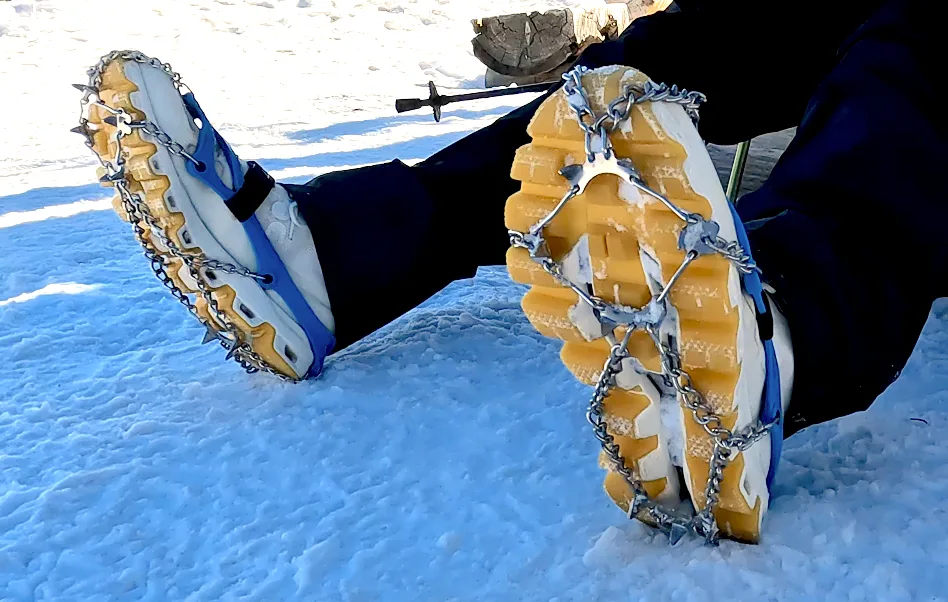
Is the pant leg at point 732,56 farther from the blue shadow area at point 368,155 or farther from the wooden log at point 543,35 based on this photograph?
the wooden log at point 543,35

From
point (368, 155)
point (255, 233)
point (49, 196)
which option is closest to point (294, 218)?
point (255, 233)

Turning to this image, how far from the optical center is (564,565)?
0.56m

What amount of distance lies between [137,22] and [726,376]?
3.38 m

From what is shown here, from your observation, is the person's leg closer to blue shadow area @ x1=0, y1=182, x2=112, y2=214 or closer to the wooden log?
blue shadow area @ x1=0, y1=182, x2=112, y2=214

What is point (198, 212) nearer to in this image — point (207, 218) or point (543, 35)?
point (207, 218)

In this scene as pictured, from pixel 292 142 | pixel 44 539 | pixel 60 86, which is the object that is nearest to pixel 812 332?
pixel 44 539

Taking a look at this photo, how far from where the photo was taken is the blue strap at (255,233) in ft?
2.47

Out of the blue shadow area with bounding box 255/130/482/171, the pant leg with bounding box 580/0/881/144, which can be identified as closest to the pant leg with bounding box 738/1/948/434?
the pant leg with bounding box 580/0/881/144

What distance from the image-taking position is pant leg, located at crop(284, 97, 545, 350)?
0.81 metres

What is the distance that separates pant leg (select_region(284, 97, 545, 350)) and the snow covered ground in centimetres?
8

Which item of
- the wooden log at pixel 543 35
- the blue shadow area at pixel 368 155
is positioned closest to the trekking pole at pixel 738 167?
the blue shadow area at pixel 368 155

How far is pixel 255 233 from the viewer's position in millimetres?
766

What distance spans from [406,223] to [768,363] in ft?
1.33

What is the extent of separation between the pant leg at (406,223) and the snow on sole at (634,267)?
341 mm
